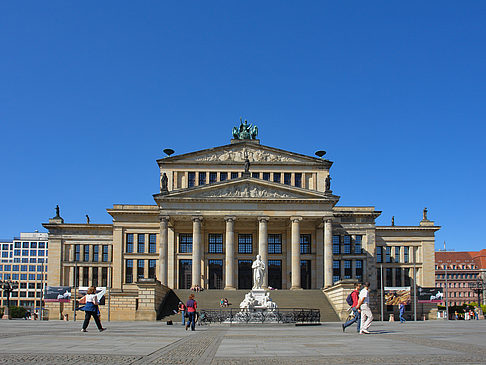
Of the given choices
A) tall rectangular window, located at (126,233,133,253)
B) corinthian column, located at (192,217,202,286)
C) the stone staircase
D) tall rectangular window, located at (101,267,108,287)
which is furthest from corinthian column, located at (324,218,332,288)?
tall rectangular window, located at (101,267,108,287)

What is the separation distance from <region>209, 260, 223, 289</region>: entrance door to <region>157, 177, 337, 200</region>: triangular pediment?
12.4 meters

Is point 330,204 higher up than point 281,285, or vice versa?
point 330,204

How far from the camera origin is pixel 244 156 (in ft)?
274

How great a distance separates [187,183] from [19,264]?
12361 cm

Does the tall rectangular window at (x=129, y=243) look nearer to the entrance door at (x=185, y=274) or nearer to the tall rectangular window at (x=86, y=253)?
the entrance door at (x=185, y=274)

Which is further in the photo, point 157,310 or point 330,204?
point 330,204

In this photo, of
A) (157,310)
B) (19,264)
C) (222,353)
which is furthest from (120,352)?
(19,264)

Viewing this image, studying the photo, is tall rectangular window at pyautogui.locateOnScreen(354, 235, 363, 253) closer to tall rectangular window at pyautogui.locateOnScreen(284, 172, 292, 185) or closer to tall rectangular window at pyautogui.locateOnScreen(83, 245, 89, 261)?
tall rectangular window at pyautogui.locateOnScreen(284, 172, 292, 185)

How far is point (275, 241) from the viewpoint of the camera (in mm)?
83688

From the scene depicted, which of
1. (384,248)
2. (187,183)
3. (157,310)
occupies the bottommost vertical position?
(157,310)

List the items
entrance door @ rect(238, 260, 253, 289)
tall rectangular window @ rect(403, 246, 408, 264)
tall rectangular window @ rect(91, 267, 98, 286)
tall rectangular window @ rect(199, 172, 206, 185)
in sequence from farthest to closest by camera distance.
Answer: tall rectangular window @ rect(403, 246, 408, 264) < tall rectangular window @ rect(91, 267, 98, 286) < tall rectangular window @ rect(199, 172, 206, 185) < entrance door @ rect(238, 260, 253, 289)

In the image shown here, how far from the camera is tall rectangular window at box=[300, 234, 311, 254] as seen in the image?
82562mm

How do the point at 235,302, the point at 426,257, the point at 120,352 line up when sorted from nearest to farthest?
the point at 120,352
the point at 235,302
the point at 426,257

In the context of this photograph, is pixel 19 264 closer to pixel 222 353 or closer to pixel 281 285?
pixel 281 285
